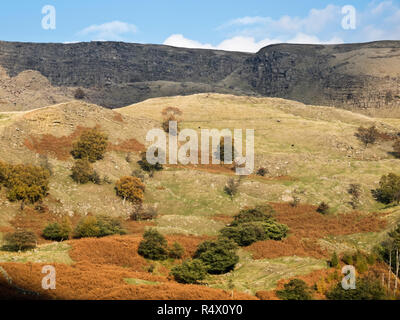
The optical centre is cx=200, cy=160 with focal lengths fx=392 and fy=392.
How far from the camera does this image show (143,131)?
79250 millimetres

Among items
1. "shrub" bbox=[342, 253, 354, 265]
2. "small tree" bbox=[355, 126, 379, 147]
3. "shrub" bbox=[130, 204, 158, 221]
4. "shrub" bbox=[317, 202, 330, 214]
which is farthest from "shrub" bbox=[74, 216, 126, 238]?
"small tree" bbox=[355, 126, 379, 147]

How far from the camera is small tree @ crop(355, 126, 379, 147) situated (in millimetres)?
82562

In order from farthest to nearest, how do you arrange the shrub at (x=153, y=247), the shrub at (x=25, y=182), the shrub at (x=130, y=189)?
the shrub at (x=130, y=189) < the shrub at (x=25, y=182) < the shrub at (x=153, y=247)

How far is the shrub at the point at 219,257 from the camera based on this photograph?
110 feet

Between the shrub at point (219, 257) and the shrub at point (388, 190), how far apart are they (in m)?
31.9

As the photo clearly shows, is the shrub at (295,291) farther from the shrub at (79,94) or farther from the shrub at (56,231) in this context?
the shrub at (79,94)

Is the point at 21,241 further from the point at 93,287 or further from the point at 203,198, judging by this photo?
the point at 203,198

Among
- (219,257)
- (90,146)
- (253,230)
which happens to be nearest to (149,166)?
(90,146)

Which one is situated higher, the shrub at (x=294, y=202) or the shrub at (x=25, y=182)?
the shrub at (x=25, y=182)

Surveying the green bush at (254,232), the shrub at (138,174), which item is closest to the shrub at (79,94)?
the shrub at (138,174)

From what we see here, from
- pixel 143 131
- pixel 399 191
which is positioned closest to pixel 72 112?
pixel 143 131

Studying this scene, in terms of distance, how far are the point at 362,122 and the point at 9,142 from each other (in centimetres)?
8301

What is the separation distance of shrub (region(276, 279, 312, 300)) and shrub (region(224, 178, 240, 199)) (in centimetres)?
3061
